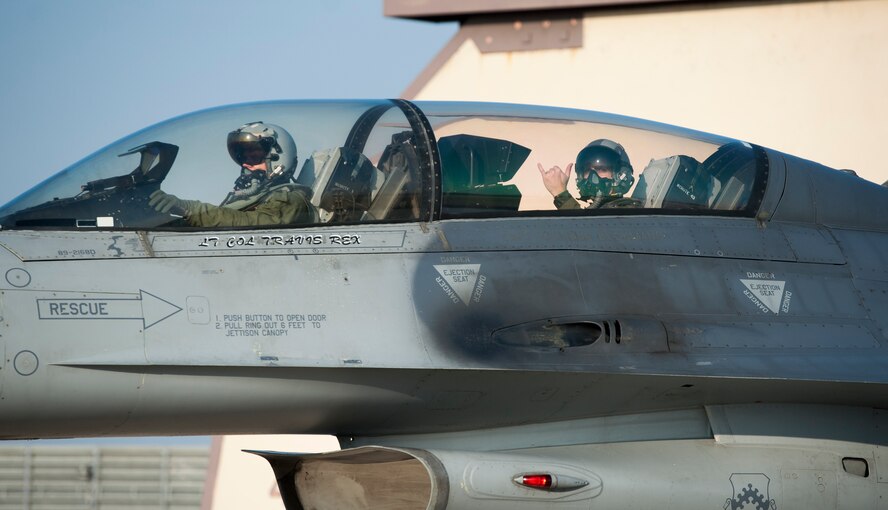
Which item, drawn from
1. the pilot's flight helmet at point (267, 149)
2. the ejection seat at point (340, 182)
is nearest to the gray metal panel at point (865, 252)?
the ejection seat at point (340, 182)

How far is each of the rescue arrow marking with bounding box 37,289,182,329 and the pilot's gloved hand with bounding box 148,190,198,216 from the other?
0.51 meters

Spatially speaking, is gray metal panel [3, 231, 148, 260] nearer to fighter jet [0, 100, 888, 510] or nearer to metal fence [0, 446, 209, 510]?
fighter jet [0, 100, 888, 510]

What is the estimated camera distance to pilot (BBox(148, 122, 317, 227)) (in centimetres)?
527

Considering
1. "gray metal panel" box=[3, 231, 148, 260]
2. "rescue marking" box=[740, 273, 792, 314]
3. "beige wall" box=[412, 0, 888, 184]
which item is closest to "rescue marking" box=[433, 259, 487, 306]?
"gray metal panel" box=[3, 231, 148, 260]

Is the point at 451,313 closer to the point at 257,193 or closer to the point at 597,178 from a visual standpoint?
the point at 257,193

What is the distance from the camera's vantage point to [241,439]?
41.7ft

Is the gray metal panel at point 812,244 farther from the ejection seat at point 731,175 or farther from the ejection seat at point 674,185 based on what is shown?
the ejection seat at point 674,185

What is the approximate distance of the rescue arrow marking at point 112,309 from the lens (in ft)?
15.5

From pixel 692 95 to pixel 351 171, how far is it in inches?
372

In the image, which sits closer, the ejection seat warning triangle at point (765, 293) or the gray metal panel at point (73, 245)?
the gray metal panel at point (73, 245)

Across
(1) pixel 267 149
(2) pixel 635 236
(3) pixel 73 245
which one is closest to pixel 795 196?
(2) pixel 635 236

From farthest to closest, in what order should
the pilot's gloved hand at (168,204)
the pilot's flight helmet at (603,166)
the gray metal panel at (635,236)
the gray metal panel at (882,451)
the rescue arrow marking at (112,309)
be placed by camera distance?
the pilot's flight helmet at (603,166) < the gray metal panel at (882,451) < the gray metal panel at (635,236) < the pilot's gloved hand at (168,204) < the rescue arrow marking at (112,309)

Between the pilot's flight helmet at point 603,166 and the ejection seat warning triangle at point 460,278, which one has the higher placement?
the pilot's flight helmet at point 603,166

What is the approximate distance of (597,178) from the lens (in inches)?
240
